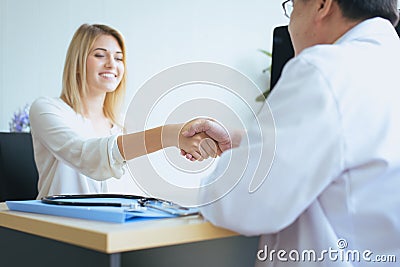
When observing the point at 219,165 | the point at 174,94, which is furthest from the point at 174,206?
the point at 174,94

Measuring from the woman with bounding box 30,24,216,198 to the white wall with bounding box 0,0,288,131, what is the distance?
84 cm

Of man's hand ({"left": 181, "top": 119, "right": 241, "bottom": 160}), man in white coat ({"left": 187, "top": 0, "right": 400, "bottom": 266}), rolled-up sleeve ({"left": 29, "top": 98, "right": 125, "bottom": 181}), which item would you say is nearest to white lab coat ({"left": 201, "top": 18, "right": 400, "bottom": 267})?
man in white coat ({"left": 187, "top": 0, "right": 400, "bottom": 266})

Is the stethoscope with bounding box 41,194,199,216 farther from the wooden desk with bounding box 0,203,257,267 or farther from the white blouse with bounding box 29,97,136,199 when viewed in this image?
the white blouse with bounding box 29,97,136,199

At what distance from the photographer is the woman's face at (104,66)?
2.44m

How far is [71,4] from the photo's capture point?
133 inches

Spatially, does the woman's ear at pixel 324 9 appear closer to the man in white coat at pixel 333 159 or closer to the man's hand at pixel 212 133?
the man in white coat at pixel 333 159

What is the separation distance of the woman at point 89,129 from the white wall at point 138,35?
0.84m

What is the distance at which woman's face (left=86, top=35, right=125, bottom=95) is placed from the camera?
2.44 metres

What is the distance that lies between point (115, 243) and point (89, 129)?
1.52 metres

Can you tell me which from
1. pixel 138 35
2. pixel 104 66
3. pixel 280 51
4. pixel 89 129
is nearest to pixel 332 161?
pixel 280 51

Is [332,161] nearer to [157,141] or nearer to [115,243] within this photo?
[115,243]

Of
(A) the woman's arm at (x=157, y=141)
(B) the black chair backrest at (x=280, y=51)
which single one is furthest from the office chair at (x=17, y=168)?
(B) the black chair backrest at (x=280, y=51)

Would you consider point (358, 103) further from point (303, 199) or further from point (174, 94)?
point (174, 94)

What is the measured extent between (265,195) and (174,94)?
118 inches
